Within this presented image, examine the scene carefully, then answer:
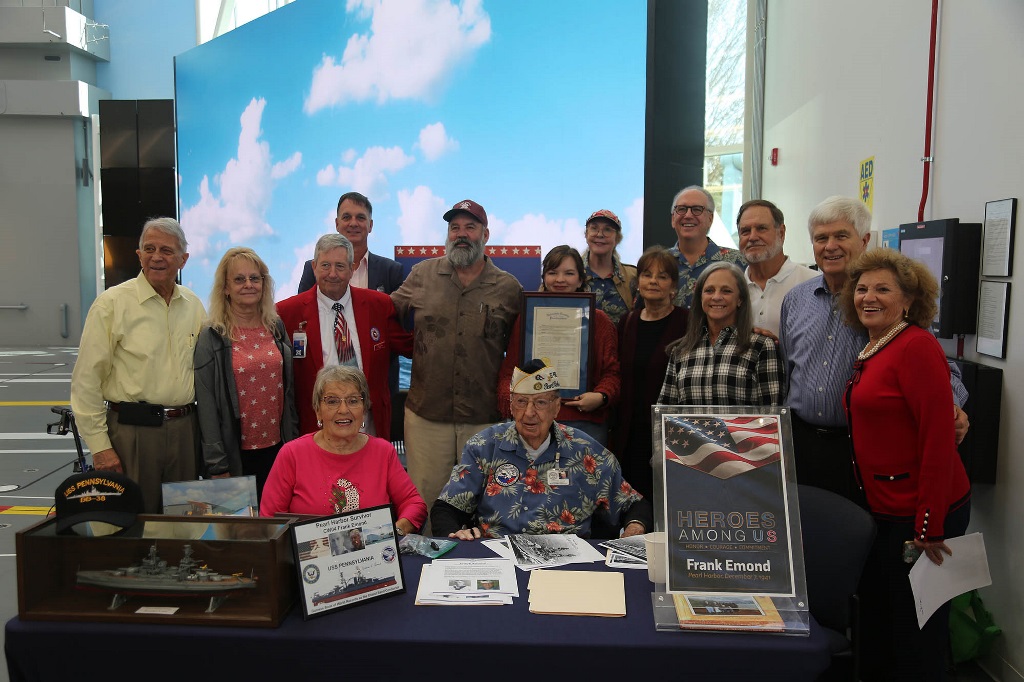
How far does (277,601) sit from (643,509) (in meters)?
1.38

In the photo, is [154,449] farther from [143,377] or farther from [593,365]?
[593,365]

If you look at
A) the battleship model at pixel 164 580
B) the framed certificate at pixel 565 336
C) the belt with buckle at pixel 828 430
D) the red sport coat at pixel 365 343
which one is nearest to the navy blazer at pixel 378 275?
the red sport coat at pixel 365 343

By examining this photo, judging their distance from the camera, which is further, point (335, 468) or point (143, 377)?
point (143, 377)

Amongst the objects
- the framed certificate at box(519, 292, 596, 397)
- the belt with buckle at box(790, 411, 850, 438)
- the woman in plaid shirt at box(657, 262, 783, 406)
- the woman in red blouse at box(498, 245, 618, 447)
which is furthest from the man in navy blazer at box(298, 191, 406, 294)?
the belt with buckle at box(790, 411, 850, 438)

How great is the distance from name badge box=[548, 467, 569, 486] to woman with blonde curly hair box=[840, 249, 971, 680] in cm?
98

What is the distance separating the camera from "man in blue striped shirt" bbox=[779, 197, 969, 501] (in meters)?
2.66

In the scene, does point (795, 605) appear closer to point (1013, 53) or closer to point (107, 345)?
point (1013, 53)

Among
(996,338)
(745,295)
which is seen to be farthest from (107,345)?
(996,338)

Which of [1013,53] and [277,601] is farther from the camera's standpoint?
[1013,53]

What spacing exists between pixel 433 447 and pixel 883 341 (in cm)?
208

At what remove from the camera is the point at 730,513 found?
1786 mm

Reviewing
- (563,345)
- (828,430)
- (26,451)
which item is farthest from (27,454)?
(828,430)

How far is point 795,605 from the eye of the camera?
1.73 meters

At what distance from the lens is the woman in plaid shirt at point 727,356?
111 inches
